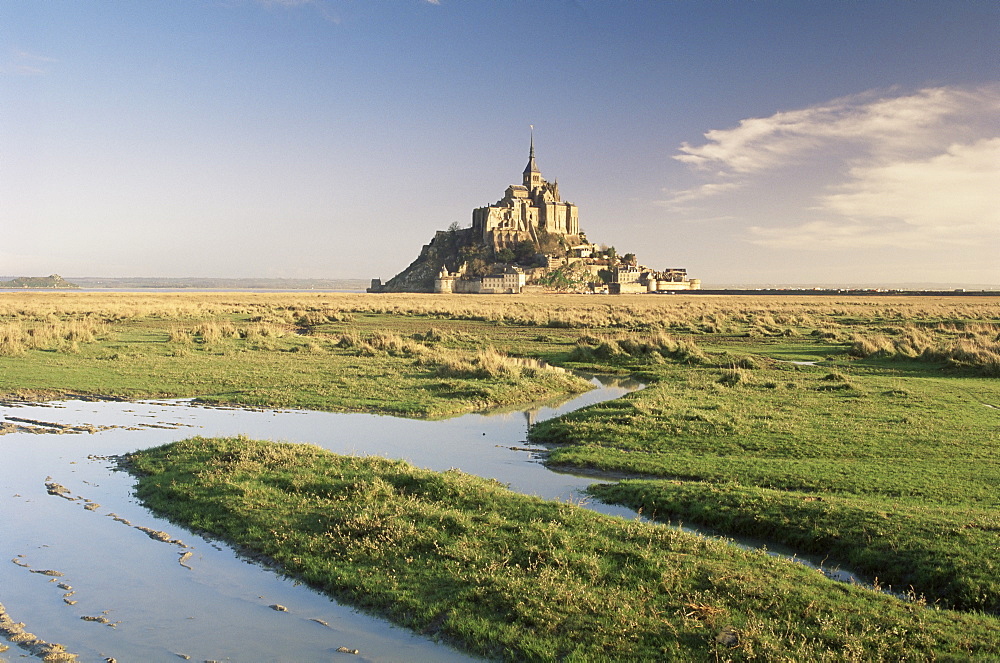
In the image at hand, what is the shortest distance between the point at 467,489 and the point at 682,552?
3.21 m

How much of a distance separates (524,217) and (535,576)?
602 feet

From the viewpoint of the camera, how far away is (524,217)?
187625mm

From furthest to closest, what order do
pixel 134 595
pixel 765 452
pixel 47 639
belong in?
pixel 765 452 < pixel 134 595 < pixel 47 639

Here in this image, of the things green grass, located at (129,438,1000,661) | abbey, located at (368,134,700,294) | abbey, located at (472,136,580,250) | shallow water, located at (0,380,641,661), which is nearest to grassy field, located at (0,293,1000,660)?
green grass, located at (129,438,1000,661)

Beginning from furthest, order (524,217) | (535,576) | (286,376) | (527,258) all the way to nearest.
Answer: (524,217)
(527,258)
(286,376)
(535,576)

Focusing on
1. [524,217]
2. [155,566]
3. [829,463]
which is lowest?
Result: [155,566]

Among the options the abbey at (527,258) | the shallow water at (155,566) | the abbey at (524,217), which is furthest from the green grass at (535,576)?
the abbey at (524,217)

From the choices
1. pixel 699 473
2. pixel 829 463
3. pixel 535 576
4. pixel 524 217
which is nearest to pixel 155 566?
pixel 535 576

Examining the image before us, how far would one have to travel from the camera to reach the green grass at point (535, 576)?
600 cm

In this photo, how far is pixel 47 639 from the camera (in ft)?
21.2

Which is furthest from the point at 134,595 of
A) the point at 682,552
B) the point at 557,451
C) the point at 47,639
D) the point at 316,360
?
the point at 316,360

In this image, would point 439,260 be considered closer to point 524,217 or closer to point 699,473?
point 524,217

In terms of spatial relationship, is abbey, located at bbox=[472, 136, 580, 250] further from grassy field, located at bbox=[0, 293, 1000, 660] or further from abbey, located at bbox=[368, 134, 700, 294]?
grassy field, located at bbox=[0, 293, 1000, 660]

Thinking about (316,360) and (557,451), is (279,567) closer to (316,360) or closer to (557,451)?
(557,451)
